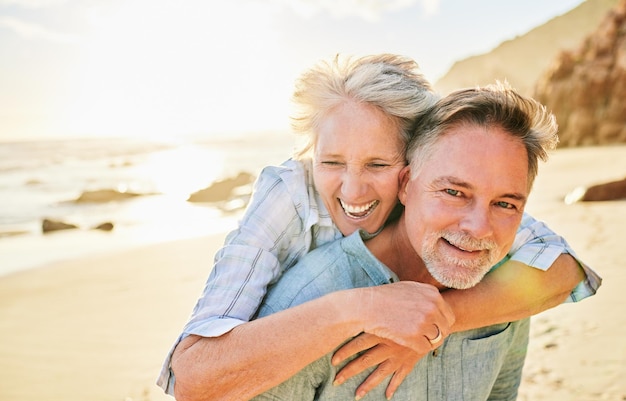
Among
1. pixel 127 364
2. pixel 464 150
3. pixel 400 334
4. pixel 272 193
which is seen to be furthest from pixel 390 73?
pixel 127 364

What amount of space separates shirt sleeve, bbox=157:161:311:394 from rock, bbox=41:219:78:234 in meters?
10.0

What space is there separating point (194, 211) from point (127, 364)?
836cm

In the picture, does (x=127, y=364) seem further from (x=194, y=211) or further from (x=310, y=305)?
(x=194, y=211)

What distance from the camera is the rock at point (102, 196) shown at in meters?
15.6

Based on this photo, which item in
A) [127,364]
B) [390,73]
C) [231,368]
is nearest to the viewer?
[231,368]

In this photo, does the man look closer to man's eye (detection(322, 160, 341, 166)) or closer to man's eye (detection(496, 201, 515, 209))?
man's eye (detection(496, 201, 515, 209))

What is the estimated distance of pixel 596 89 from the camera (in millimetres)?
21234

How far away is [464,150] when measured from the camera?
214cm

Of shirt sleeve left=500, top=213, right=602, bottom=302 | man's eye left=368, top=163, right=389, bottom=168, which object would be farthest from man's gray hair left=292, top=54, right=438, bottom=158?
shirt sleeve left=500, top=213, right=602, bottom=302

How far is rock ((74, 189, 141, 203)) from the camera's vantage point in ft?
51.2

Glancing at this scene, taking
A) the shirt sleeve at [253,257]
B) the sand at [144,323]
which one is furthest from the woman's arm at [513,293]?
the sand at [144,323]

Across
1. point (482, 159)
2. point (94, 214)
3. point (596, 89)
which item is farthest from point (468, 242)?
point (596, 89)

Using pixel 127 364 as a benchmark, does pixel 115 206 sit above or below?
below

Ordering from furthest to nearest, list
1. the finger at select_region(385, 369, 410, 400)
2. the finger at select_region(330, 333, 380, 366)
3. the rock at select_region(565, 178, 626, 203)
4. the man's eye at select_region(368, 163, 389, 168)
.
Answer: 1. the rock at select_region(565, 178, 626, 203)
2. the man's eye at select_region(368, 163, 389, 168)
3. the finger at select_region(385, 369, 410, 400)
4. the finger at select_region(330, 333, 380, 366)
